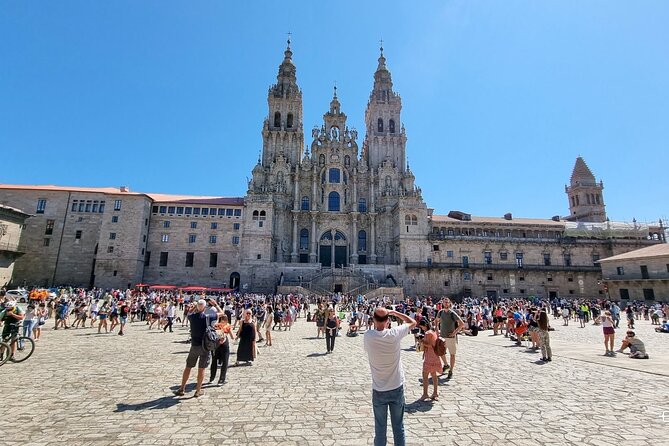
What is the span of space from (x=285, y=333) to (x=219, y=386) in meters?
10.3

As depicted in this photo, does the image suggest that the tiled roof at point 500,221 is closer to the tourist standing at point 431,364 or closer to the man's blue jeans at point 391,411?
the tourist standing at point 431,364

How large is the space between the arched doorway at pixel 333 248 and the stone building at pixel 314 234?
0.54 feet

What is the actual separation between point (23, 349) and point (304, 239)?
4210 cm

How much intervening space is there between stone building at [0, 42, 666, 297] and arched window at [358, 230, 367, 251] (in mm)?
217

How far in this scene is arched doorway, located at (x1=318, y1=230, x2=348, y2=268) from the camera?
2029 inches

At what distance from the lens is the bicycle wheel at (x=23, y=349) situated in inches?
398

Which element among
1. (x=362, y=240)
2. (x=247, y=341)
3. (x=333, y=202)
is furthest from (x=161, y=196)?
(x=247, y=341)

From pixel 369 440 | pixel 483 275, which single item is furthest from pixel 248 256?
pixel 369 440

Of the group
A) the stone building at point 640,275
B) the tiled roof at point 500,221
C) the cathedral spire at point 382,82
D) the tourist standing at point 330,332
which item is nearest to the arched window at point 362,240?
the tiled roof at point 500,221

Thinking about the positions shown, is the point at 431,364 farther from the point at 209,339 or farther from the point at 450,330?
the point at 209,339

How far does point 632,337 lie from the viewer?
11586 mm

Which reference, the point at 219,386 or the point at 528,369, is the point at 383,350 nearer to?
the point at 219,386

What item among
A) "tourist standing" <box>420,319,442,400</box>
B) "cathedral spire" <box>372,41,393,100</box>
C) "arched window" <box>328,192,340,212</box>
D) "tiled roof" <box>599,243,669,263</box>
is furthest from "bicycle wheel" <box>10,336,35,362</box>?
"cathedral spire" <box>372,41,393,100</box>

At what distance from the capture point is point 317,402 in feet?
21.8
